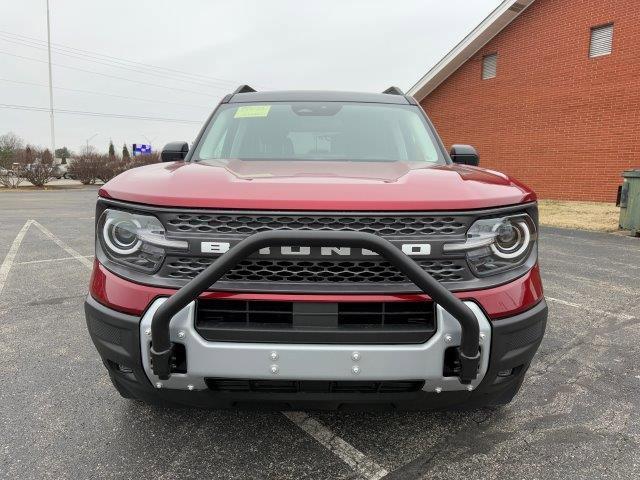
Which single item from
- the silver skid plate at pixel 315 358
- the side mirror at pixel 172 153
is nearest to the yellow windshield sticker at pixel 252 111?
the side mirror at pixel 172 153

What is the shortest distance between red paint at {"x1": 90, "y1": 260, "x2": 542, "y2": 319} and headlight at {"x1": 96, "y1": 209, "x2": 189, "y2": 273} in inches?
3.2

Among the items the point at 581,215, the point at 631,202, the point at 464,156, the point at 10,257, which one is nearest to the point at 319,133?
the point at 464,156

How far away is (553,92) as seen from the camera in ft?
49.9

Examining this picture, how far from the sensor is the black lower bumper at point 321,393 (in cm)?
182

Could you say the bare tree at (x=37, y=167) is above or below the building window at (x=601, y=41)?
below

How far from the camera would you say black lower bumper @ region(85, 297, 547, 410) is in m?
1.82

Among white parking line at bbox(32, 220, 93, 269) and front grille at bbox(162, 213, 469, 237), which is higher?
front grille at bbox(162, 213, 469, 237)

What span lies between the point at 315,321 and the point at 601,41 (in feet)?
52.6

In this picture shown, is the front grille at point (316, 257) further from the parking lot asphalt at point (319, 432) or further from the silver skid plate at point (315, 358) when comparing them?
the parking lot asphalt at point (319, 432)

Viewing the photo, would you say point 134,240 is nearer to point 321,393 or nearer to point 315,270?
point 315,270

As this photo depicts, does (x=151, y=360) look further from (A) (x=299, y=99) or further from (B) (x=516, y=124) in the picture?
(B) (x=516, y=124)

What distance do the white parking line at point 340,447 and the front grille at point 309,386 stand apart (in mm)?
472

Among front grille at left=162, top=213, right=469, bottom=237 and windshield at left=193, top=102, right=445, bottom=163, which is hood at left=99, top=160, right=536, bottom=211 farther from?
windshield at left=193, top=102, right=445, bottom=163

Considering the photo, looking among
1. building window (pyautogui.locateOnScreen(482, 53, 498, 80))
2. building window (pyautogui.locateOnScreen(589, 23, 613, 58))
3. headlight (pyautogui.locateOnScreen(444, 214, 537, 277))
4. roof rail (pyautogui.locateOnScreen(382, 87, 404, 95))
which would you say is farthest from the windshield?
building window (pyautogui.locateOnScreen(482, 53, 498, 80))
